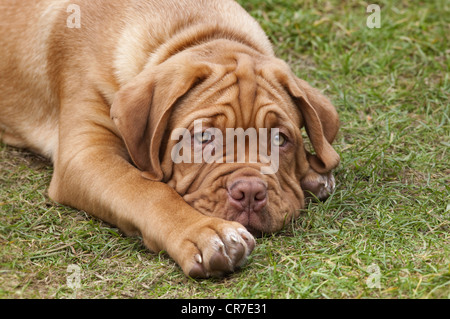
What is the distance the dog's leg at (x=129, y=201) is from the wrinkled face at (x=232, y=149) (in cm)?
14

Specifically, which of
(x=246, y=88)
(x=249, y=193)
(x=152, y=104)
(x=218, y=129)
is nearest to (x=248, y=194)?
(x=249, y=193)

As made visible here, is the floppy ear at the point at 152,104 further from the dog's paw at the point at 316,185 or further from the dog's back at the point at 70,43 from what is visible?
the dog's paw at the point at 316,185

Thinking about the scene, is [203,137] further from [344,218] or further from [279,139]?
[344,218]

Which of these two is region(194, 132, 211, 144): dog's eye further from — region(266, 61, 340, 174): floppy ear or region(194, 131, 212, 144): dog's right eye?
region(266, 61, 340, 174): floppy ear

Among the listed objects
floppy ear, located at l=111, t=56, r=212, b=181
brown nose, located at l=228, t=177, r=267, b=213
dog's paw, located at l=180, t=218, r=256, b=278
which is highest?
floppy ear, located at l=111, t=56, r=212, b=181

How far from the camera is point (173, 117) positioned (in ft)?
13.8

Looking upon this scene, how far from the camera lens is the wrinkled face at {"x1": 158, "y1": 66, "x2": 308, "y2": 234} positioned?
13.0 feet

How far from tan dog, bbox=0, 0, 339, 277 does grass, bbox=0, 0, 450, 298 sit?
14 centimetres

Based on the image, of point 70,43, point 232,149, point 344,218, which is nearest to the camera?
point 232,149

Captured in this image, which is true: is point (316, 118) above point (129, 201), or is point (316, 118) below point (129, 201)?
above

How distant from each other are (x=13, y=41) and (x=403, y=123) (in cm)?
310

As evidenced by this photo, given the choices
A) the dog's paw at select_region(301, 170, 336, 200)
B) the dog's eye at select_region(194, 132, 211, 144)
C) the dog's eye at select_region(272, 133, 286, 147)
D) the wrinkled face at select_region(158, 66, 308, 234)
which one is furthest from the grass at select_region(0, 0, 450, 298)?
the dog's eye at select_region(194, 132, 211, 144)

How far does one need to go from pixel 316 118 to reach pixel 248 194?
2.71 feet

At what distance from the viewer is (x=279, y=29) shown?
279 inches
